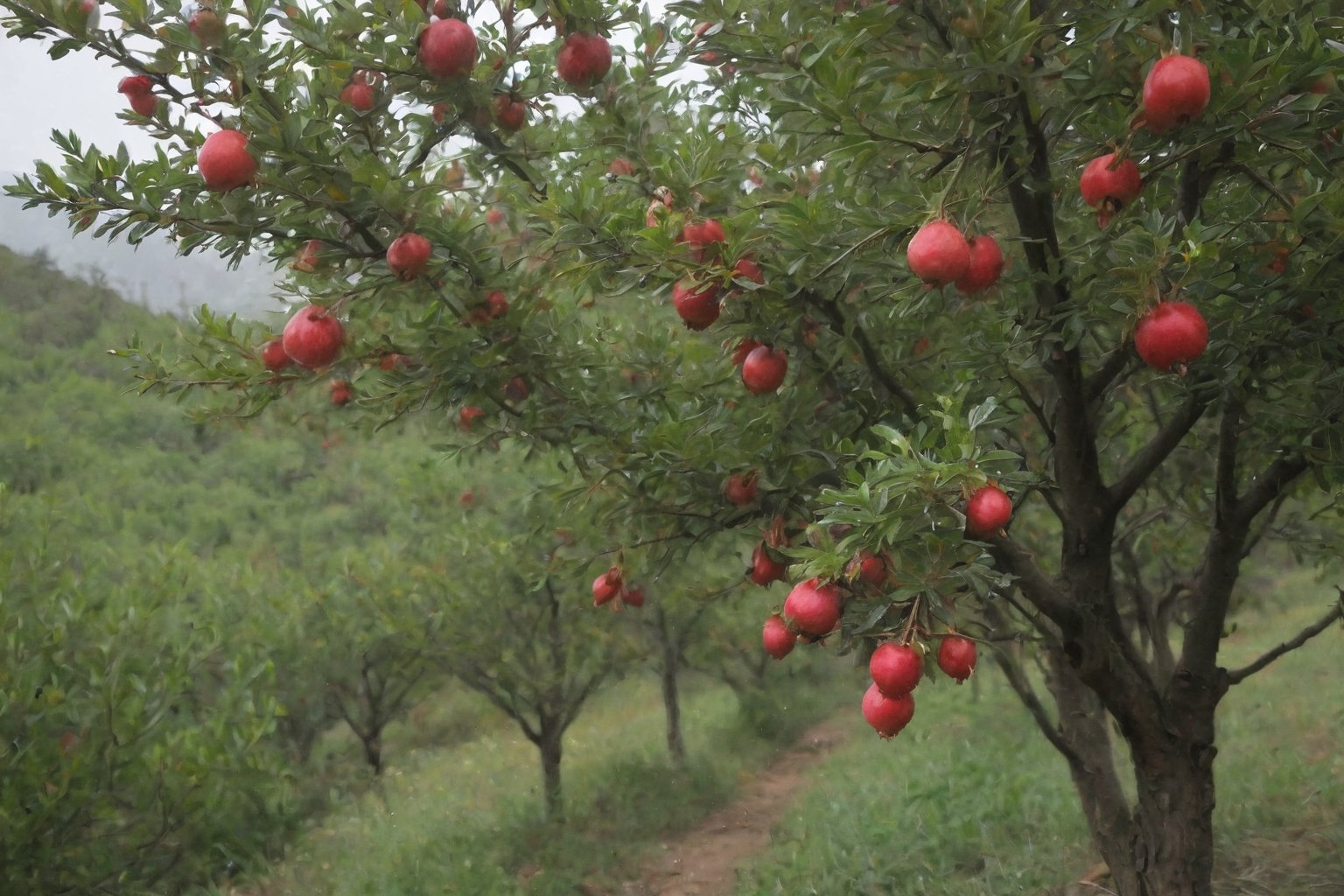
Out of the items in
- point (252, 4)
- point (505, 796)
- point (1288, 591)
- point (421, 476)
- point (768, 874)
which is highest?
point (421, 476)

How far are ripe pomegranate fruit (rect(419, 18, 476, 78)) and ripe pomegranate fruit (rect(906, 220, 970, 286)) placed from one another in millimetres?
1494

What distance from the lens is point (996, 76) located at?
2330mm

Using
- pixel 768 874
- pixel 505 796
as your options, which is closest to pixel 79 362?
pixel 505 796

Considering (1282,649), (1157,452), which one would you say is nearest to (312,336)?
(1157,452)

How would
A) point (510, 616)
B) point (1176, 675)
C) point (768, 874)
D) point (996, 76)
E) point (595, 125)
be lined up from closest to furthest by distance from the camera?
point (996, 76)
point (595, 125)
point (1176, 675)
point (768, 874)
point (510, 616)

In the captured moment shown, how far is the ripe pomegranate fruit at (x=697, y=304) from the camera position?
278cm

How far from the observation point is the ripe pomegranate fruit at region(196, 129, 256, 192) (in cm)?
240

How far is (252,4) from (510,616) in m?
7.75

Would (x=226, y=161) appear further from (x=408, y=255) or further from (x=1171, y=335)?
Answer: (x=1171, y=335)

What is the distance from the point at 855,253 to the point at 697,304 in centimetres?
49

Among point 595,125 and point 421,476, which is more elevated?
point 421,476

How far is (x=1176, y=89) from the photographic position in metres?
2.13

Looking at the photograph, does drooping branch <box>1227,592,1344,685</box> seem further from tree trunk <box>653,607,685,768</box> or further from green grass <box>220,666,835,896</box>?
tree trunk <box>653,607,685,768</box>

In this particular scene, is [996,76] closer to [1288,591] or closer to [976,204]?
[976,204]
